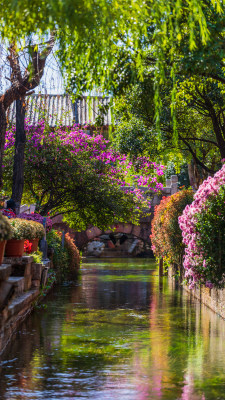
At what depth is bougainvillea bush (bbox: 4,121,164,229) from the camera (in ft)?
72.8

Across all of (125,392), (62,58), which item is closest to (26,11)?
(62,58)

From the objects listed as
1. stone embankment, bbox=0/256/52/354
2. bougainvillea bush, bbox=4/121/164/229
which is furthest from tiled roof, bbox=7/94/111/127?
stone embankment, bbox=0/256/52/354

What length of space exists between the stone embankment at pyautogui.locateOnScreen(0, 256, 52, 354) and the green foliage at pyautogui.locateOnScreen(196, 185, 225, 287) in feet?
11.5

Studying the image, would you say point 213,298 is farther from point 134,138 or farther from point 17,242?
point 134,138

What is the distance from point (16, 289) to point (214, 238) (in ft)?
13.5

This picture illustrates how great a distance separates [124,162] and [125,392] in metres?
18.5

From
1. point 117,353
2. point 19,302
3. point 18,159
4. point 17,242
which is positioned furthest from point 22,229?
point 18,159

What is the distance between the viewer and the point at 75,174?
2220 cm

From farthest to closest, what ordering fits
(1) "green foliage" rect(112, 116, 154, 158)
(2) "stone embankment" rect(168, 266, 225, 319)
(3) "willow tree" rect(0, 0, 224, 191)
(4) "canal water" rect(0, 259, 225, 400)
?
(1) "green foliage" rect(112, 116, 154, 158), (2) "stone embankment" rect(168, 266, 225, 319), (4) "canal water" rect(0, 259, 225, 400), (3) "willow tree" rect(0, 0, 224, 191)

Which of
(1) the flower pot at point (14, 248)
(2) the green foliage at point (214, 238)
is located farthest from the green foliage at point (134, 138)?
(1) the flower pot at point (14, 248)

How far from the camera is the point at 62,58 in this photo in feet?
20.6

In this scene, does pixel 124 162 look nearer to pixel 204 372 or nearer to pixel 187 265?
pixel 187 265

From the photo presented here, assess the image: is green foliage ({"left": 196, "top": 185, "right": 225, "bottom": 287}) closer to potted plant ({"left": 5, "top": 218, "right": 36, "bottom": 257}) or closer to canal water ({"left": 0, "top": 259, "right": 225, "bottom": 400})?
canal water ({"left": 0, "top": 259, "right": 225, "bottom": 400})

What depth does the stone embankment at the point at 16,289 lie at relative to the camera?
7.26m
